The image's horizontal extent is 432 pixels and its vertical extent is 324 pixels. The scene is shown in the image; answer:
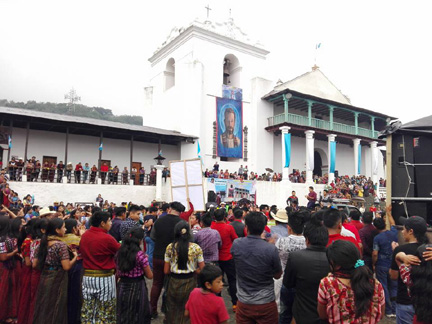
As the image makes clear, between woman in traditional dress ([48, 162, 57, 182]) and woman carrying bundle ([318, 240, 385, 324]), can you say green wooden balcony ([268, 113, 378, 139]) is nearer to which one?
woman in traditional dress ([48, 162, 57, 182])

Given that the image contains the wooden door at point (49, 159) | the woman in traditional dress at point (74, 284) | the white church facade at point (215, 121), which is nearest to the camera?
the woman in traditional dress at point (74, 284)

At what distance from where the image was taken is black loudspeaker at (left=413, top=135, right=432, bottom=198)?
6703mm

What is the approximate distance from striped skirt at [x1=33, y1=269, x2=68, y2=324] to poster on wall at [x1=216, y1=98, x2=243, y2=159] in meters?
20.4

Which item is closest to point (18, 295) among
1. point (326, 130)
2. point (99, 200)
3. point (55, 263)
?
point (55, 263)

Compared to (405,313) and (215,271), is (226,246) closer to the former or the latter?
(215,271)

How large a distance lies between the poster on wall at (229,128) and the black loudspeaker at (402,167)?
17619mm

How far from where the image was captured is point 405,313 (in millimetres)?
3197

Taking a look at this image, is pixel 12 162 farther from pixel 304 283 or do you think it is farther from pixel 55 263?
pixel 304 283

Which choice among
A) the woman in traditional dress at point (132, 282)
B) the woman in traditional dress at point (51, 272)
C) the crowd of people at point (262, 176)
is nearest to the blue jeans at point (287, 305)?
the woman in traditional dress at point (132, 282)

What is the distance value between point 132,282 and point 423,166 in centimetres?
622

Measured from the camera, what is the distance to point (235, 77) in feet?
89.2

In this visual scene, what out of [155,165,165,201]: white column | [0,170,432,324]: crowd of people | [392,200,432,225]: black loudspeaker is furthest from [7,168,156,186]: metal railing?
[392,200,432,225]: black loudspeaker

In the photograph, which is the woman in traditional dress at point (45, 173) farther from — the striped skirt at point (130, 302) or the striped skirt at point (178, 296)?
the striped skirt at point (178, 296)

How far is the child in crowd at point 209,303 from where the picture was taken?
2816 mm
